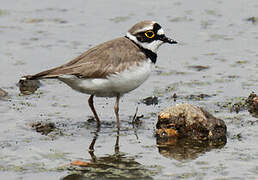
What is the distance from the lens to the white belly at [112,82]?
813cm

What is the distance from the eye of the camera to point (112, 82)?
8156mm

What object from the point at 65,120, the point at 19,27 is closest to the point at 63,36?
the point at 19,27

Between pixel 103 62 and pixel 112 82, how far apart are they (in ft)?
0.93

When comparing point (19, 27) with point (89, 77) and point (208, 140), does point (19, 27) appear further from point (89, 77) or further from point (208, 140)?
point (208, 140)

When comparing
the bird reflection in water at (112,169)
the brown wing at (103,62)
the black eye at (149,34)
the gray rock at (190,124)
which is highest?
the black eye at (149,34)

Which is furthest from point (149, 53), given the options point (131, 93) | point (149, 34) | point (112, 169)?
point (112, 169)

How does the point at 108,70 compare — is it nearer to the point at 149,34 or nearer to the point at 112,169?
the point at 149,34

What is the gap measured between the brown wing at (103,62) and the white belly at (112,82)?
0.20 ft

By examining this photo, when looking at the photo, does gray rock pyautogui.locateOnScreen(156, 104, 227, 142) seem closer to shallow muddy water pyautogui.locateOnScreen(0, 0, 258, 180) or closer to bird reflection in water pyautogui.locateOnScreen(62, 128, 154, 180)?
shallow muddy water pyautogui.locateOnScreen(0, 0, 258, 180)

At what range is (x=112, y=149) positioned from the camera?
25.4 feet

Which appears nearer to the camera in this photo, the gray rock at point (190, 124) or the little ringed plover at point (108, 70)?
the gray rock at point (190, 124)

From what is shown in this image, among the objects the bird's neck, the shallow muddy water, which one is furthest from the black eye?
the shallow muddy water

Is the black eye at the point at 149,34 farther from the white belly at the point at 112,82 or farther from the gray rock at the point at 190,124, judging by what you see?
the gray rock at the point at 190,124

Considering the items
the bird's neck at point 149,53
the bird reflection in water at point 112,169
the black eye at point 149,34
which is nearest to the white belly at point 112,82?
the bird's neck at point 149,53
